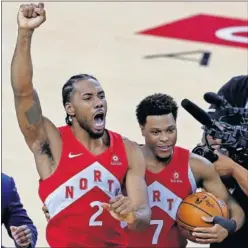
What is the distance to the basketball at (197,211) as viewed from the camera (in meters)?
5.57

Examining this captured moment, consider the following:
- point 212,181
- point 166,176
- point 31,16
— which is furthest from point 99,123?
point 212,181

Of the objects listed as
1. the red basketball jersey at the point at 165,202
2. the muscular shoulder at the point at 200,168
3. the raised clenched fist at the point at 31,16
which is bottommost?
the red basketball jersey at the point at 165,202

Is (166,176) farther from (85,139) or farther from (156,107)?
(85,139)

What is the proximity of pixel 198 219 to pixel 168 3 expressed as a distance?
801 centimetres

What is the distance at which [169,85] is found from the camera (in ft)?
35.8

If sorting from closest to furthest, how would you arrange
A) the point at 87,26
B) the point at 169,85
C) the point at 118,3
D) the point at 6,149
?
the point at 6,149 → the point at 169,85 → the point at 87,26 → the point at 118,3

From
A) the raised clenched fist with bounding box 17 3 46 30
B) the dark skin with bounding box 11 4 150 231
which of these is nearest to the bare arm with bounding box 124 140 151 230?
the dark skin with bounding box 11 4 150 231

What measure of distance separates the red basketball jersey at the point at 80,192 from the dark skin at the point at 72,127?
0.05 m

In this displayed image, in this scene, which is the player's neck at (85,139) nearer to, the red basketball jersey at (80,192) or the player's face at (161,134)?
the red basketball jersey at (80,192)

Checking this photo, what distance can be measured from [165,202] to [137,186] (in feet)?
1.41

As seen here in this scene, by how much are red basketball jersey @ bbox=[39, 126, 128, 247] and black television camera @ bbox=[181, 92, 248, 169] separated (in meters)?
0.50

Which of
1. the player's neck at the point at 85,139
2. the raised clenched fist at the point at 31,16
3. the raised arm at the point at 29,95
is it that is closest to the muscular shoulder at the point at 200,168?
the player's neck at the point at 85,139

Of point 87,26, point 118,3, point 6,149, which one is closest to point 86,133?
point 6,149

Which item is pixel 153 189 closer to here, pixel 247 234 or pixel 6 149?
pixel 247 234
